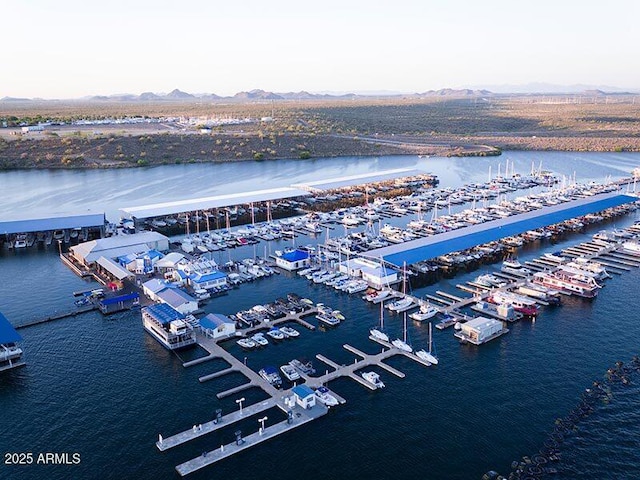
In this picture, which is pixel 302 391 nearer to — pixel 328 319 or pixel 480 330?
pixel 328 319

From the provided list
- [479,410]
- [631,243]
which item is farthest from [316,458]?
[631,243]

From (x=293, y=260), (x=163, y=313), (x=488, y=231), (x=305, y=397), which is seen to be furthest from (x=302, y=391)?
(x=488, y=231)

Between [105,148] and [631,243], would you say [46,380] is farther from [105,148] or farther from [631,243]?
[105,148]

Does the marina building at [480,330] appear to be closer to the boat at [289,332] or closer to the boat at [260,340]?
the boat at [289,332]

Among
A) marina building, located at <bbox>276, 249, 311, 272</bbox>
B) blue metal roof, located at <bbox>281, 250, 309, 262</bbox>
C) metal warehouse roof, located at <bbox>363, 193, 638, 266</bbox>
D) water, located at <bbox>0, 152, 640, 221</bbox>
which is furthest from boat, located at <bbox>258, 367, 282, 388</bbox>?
water, located at <bbox>0, 152, 640, 221</bbox>

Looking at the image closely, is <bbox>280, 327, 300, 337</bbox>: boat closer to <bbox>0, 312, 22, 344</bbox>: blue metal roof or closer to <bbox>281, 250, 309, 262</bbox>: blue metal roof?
<bbox>281, 250, 309, 262</bbox>: blue metal roof

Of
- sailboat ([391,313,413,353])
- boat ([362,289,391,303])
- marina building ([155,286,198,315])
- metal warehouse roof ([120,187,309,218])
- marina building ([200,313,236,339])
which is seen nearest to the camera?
sailboat ([391,313,413,353])
